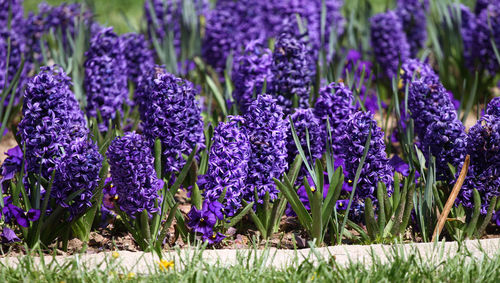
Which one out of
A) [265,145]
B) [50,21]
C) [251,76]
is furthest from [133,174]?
[50,21]

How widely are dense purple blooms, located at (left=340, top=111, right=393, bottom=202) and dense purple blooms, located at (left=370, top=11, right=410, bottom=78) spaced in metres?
2.24

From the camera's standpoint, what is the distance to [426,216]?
118 inches

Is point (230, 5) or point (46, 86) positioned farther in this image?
point (230, 5)

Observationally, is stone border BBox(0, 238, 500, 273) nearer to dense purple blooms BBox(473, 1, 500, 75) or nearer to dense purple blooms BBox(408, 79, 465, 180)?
dense purple blooms BBox(408, 79, 465, 180)

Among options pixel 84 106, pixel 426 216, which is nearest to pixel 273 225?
pixel 426 216

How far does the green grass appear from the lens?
2451 millimetres

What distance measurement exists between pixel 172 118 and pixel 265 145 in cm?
52

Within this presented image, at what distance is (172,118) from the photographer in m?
3.14

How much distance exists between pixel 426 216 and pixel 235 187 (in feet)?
3.05

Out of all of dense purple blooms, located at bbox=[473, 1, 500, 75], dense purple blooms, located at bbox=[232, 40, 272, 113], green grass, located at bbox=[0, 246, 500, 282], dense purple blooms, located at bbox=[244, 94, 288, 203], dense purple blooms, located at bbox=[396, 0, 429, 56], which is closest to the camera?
green grass, located at bbox=[0, 246, 500, 282]

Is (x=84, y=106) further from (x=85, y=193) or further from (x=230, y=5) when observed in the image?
(x=230, y=5)

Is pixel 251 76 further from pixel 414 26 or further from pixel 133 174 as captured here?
pixel 414 26

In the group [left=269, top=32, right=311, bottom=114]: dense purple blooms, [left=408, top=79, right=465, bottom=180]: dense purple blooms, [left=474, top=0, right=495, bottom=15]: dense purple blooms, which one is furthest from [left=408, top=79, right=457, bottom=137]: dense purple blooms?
[left=474, top=0, right=495, bottom=15]: dense purple blooms

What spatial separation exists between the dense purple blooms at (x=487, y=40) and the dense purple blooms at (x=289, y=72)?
1956 mm
